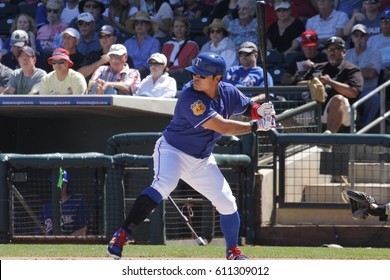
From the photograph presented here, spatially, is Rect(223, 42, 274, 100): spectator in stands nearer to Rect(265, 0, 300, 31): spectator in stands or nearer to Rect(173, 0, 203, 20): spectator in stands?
Rect(265, 0, 300, 31): spectator in stands

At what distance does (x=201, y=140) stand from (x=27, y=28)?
25.5 feet

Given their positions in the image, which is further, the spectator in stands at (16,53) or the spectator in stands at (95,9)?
the spectator in stands at (95,9)

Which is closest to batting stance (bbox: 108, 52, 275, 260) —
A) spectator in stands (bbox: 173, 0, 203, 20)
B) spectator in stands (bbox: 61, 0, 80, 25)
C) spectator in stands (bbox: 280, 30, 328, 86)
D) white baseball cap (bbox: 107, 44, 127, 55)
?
white baseball cap (bbox: 107, 44, 127, 55)

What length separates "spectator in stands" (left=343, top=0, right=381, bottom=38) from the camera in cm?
1225

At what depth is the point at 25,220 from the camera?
386 inches

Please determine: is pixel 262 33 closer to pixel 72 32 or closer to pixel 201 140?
pixel 201 140

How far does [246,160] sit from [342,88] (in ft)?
6.03

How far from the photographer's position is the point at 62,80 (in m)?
11.2

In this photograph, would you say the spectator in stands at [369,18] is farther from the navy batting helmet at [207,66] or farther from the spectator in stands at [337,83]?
the navy batting helmet at [207,66]

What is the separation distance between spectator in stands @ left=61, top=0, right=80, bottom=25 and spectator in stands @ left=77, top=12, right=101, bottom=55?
96cm

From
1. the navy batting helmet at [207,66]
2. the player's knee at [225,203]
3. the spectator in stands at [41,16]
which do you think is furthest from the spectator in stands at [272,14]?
the player's knee at [225,203]

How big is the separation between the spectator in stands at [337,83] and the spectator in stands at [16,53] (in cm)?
408

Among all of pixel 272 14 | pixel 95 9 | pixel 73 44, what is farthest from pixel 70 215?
pixel 95 9

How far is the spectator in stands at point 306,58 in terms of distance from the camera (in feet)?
38.3
